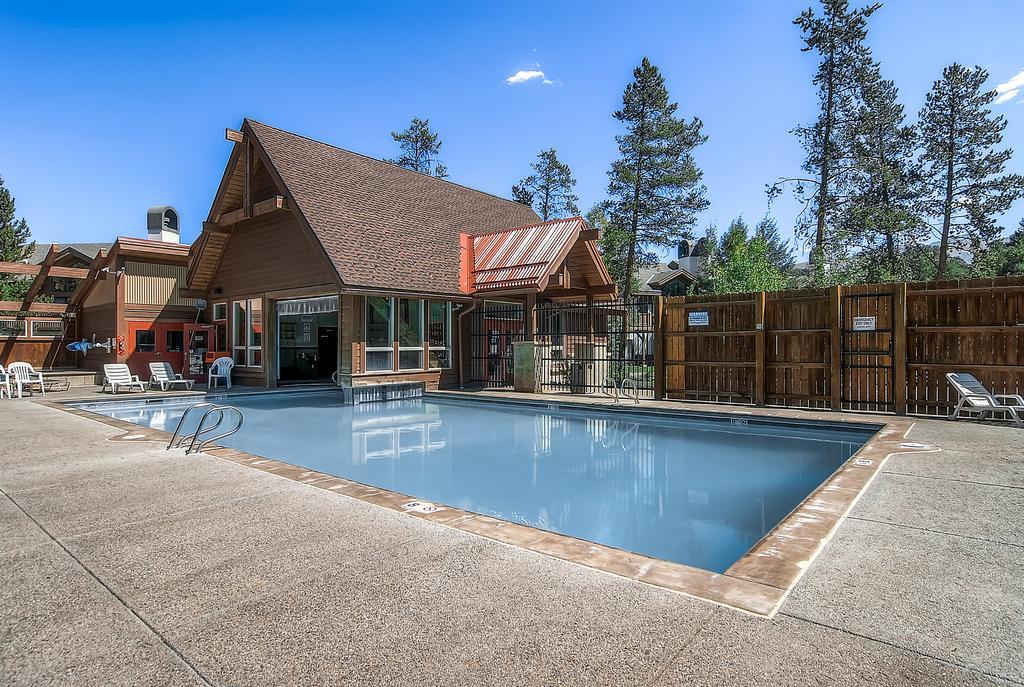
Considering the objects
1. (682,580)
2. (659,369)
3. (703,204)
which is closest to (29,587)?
(682,580)

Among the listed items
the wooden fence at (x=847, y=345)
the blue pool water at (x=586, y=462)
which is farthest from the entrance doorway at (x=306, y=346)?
the wooden fence at (x=847, y=345)

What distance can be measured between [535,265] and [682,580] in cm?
1269

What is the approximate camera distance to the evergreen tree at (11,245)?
24.1m

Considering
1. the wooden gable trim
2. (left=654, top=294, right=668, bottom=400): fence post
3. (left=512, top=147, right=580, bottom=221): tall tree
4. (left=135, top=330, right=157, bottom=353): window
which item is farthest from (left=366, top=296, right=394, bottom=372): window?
(left=512, top=147, right=580, bottom=221): tall tree

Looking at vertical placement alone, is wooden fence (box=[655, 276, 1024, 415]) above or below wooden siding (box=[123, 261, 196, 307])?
below

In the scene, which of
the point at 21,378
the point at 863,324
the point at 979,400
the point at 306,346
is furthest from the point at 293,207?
the point at 979,400

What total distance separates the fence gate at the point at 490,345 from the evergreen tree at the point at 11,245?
2142 centimetres

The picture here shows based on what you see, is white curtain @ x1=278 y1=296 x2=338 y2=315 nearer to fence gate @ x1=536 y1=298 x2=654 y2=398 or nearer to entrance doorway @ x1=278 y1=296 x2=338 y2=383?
entrance doorway @ x1=278 y1=296 x2=338 y2=383

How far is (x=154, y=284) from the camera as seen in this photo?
17750 mm

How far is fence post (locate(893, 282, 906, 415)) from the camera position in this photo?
9.32m

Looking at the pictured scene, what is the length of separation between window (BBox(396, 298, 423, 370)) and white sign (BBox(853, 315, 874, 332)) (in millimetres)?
10251

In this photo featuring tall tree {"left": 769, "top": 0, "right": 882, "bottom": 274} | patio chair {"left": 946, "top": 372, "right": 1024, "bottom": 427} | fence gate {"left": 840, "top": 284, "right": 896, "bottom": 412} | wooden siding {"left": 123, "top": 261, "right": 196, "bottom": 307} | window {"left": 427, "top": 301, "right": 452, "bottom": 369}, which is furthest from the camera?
tall tree {"left": 769, "top": 0, "right": 882, "bottom": 274}

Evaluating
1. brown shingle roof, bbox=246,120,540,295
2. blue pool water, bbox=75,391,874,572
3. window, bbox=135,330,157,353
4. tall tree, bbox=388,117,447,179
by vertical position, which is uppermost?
tall tree, bbox=388,117,447,179

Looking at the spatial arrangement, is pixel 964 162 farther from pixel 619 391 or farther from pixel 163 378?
pixel 163 378
